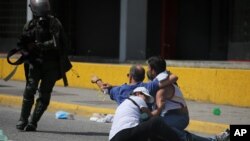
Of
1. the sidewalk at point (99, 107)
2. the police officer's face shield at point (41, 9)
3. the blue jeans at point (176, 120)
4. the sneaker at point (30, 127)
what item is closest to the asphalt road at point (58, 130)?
the sneaker at point (30, 127)

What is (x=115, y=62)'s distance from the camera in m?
19.4

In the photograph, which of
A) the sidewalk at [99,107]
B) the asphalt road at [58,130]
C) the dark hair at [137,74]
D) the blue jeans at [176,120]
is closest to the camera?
the dark hair at [137,74]

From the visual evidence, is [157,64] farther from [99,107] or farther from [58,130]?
[99,107]

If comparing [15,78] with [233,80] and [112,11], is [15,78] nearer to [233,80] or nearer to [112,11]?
[112,11]

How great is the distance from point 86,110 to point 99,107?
0.97 feet

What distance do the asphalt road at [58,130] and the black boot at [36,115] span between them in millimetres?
116

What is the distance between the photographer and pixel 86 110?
1338 cm

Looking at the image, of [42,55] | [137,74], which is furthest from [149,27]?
[137,74]

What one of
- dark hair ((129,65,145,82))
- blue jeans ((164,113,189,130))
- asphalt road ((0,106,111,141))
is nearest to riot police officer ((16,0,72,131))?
asphalt road ((0,106,111,141))

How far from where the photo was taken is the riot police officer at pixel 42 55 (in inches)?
392

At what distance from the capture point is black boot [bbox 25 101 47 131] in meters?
10.1

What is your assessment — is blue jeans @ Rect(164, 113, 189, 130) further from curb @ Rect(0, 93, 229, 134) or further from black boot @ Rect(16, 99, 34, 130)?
curb @ Rect(0, 93, 229, 134)

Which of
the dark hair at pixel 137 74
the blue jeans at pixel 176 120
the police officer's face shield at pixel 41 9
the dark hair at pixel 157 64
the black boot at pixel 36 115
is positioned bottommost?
the black boot at pixel 36 115

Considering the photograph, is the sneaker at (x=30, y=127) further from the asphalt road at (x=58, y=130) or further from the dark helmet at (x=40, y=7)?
the dark helmet at (x=40, y=7)
